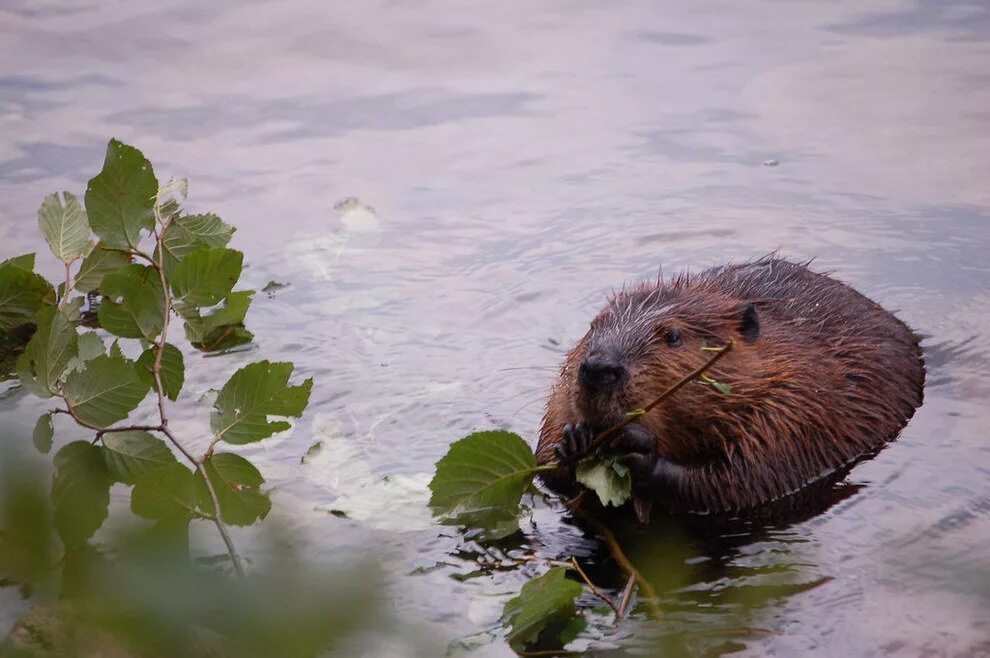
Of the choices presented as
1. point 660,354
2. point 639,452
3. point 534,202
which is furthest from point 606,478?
point 534,202

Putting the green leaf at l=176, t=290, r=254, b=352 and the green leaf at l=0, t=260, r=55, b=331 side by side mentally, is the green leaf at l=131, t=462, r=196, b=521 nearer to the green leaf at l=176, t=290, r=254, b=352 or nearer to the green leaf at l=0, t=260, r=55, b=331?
the green leaf at l=176, t=290, r=254, b=352

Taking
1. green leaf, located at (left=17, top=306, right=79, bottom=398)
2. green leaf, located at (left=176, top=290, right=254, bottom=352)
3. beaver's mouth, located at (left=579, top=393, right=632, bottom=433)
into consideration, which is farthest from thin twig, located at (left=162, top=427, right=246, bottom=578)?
beaver's mouth, located at (left=579, top=393, right=632, bottom=433)

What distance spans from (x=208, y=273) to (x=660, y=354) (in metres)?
1.22

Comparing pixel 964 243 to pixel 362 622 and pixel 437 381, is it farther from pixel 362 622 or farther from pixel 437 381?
pixel 362 622

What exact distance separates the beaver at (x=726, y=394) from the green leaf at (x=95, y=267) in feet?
3.99

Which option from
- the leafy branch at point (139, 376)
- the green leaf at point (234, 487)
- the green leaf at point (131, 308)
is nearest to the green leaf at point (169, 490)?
the leafy branch at point (139, 376)

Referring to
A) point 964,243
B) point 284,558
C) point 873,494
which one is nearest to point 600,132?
point 964,243

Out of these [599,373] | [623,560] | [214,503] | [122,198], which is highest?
[122,198]

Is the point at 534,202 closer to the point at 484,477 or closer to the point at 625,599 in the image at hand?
the point at 484,477

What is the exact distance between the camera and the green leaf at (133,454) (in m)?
2.66

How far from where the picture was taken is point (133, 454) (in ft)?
8.80

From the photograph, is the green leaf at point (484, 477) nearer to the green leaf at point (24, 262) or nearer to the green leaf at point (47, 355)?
the green leaf at point (47, 355)

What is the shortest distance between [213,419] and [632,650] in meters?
1.01

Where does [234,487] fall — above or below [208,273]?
below
